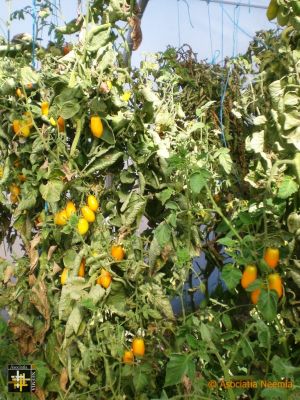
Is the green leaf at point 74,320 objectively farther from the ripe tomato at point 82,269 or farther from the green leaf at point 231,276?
the green leaf at point 231,276

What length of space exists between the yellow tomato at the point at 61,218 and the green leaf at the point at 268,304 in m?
0.56

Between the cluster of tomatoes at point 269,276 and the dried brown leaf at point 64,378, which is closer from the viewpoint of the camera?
the cluster of tomatoes at point 269,276

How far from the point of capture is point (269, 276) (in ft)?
3.92

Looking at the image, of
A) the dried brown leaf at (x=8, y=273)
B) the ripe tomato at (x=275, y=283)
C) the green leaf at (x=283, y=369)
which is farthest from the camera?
the dried brown leaf at (x=8, y=273)

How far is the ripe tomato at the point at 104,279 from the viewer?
4.69ft

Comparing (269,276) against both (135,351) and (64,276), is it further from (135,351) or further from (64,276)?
(64,276)

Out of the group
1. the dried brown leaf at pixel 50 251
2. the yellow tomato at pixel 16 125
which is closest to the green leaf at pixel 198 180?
the dried brown leaf at pixel 50 251

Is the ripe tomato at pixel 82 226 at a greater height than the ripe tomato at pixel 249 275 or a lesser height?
greater

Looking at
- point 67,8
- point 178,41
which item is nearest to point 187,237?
point 67,8

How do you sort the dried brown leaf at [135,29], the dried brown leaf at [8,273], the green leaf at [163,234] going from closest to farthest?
the green leaf at [163,234], the dried brown leaf at [135,29], the dried brown leaf at [8,273]

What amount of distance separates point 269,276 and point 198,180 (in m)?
0.25

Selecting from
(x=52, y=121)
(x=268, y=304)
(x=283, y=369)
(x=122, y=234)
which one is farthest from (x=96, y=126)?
(x=283, y=369)
